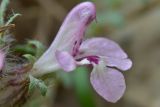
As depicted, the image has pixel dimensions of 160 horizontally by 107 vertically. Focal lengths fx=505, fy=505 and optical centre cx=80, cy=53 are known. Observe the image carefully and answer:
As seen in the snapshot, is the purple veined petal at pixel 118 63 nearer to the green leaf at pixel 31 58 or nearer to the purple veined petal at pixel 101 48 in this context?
the purple veined petal at pixel 101 48

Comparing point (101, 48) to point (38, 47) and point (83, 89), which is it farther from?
point (83, 89)

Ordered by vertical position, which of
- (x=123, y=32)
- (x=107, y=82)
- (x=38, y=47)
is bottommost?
(x=107, y=82)

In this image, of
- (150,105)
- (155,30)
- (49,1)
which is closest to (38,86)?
(150,105)

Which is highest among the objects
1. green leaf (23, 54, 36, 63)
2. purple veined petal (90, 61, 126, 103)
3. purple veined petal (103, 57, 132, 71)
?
green leaf (23, 54, 36, 63)

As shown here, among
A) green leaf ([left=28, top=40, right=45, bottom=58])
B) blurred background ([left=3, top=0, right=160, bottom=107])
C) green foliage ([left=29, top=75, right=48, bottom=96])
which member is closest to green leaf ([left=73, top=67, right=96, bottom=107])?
Answer: blurred background ([left=3, top=0, right=160, bottom=107])

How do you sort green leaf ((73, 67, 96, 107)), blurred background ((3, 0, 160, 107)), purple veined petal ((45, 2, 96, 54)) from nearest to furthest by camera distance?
purple veined petal ((45, 2, 96, 54)), green leaf ((73, 67, 96, 107)), blurred background ((3, 0, 160, 107))

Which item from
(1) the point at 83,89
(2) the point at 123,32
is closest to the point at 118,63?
(1) the point at 83,89

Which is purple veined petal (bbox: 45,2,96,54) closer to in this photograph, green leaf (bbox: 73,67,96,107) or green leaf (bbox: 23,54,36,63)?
green leaf (bbox: 23,54,36,63)
